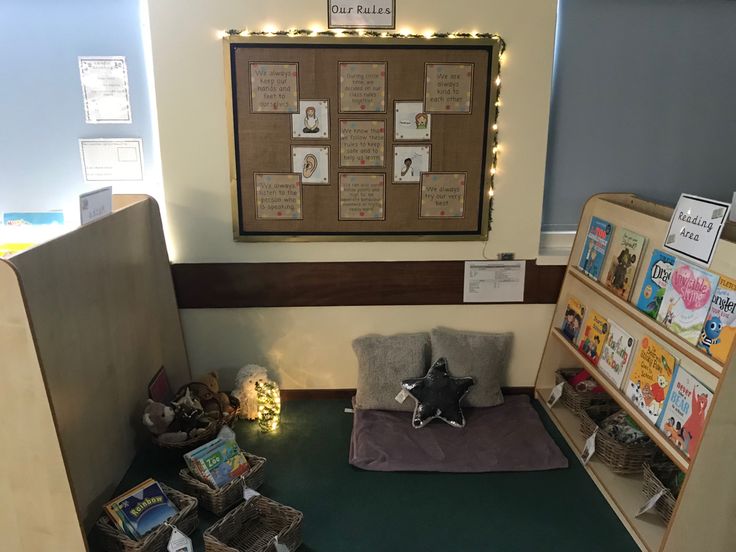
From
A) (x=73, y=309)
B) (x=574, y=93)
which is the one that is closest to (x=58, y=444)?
(x=73, y=309)

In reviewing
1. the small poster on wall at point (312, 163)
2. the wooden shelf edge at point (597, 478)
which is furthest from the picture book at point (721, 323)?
the small poster on wall at point (312, 163)

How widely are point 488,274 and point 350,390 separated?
0.86 meters

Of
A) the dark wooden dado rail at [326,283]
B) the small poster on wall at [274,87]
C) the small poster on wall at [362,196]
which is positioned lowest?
the dark wooden dado rail at [326,283]

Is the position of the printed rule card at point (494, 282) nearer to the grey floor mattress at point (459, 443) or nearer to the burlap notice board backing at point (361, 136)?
the burlap notice board backing at point (361, 136)

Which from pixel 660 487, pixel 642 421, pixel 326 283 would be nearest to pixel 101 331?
pixel 326 283

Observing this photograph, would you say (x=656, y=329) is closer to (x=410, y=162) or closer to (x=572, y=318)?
(x=572, y=318)

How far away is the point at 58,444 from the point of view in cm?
158

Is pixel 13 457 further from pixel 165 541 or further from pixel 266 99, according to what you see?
pixel 266 99

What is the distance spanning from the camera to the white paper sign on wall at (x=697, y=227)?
1.65 m

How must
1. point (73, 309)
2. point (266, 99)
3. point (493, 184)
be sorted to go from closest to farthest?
point (73, 309)
point (266, 99)
point (493, 184)

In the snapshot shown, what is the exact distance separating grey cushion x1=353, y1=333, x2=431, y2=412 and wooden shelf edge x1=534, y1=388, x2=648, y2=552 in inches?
23.7

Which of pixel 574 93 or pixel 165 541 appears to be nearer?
pixel 165 541

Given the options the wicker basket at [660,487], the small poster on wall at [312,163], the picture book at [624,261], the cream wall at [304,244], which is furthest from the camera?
the small poster on wall at [312,163]

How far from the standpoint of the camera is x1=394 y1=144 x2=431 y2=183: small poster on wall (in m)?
2.41
